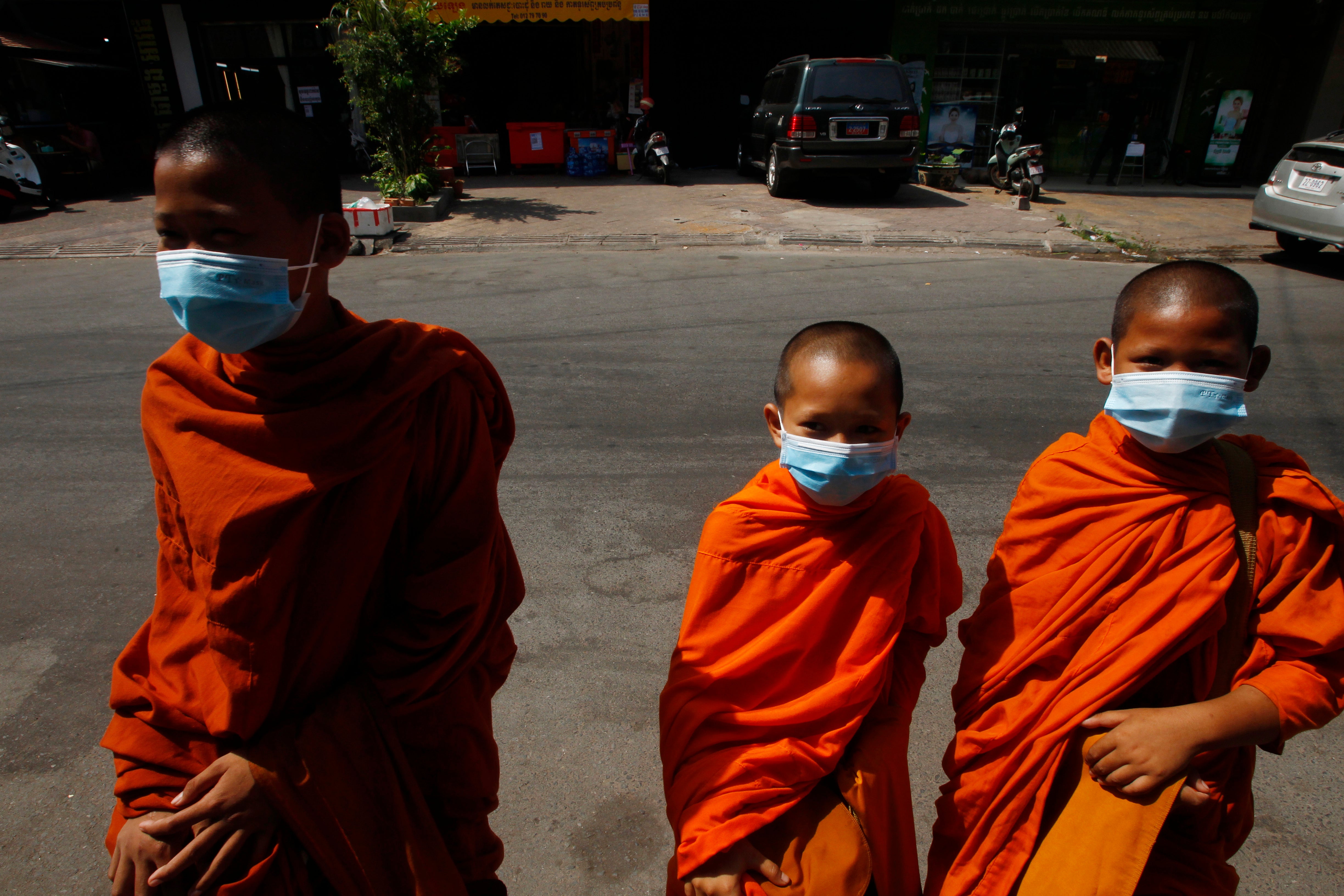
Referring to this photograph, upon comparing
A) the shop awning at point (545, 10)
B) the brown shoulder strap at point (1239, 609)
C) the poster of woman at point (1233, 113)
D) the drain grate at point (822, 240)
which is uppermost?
the shop awning at point (545, 10)

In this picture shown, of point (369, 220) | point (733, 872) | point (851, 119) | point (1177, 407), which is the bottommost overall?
point (369, 220)

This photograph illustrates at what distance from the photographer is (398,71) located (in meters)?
10.7

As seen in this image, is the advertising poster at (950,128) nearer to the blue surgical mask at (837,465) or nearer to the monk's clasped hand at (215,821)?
the blue surgical mask at (837,465)

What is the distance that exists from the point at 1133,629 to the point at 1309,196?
951 centimetres

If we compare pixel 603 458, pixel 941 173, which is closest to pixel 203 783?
pixel 603 458

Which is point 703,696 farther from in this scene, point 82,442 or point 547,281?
point 547,281

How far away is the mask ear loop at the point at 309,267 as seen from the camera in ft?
4.10

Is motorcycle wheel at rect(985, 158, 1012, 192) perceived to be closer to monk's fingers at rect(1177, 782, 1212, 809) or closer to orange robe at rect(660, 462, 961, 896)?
orange robe at rect(660, 462, 961, 896)

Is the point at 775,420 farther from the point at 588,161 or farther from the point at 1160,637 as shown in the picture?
the point at 588,161

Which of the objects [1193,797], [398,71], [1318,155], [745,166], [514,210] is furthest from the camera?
[745,166]

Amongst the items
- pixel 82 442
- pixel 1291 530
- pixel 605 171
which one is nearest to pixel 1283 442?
pixel 1291 530

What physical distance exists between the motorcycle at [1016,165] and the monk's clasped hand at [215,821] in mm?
13066

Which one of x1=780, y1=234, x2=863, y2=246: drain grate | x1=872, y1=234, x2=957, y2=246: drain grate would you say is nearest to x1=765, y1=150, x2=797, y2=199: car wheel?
x1=780, y1=234, x2=863, y2=246: drain grate

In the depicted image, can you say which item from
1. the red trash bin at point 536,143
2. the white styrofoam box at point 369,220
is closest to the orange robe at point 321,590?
→ the white styrofoam box at point 369,220
